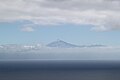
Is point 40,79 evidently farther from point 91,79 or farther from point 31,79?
point 91,79

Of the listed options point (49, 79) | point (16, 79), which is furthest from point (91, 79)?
point (16, 79)

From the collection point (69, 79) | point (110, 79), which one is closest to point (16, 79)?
A: point (69, 79)

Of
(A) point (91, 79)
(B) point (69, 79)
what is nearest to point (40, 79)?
(B) point (69, 79)

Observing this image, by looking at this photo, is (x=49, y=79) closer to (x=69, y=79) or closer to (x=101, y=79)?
(x=69, y=79)

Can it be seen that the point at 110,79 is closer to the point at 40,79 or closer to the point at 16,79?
the point at 40,79

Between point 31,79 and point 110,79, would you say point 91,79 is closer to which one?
point 110,79

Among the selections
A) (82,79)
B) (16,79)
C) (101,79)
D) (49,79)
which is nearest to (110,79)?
(101,79)
